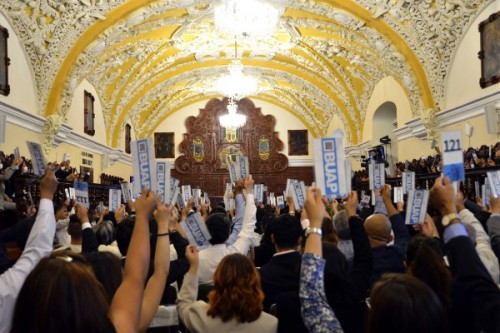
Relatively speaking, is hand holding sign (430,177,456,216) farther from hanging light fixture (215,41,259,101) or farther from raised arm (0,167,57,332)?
hanging light fixture (215,41,259,101)

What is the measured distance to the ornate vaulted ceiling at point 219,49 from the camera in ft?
46.1

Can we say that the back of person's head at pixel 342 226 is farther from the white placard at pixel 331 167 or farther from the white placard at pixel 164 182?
the white placard at pixel 164 182

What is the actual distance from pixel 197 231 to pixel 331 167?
1.38 metres

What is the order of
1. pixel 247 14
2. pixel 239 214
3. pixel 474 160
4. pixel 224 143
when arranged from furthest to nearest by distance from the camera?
pixel 224 143
pixel 247 14
pixel 474 160
pixel 239 214

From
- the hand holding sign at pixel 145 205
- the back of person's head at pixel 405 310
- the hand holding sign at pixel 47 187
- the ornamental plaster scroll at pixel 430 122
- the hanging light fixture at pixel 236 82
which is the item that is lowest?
the back of person's head at pixel 405 310

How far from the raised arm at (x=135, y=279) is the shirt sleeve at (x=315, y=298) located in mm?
676

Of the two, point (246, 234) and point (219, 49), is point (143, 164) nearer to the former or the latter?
point (246, 234)

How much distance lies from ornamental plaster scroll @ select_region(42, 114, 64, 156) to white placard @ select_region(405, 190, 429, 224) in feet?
39.6

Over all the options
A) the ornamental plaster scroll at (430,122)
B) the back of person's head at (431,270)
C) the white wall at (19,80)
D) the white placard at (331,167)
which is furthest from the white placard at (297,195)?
the ornamental plaster scroll at (430,122)

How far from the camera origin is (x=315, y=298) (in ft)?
7.48

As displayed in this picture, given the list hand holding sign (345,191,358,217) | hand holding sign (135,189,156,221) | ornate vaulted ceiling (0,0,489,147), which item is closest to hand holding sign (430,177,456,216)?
hand holding sign (345,191,358,217)

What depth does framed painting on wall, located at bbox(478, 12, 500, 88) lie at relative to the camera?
12.3m

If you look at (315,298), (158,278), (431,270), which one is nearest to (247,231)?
(158,278)

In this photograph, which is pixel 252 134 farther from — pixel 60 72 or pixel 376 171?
pixel 376 171
